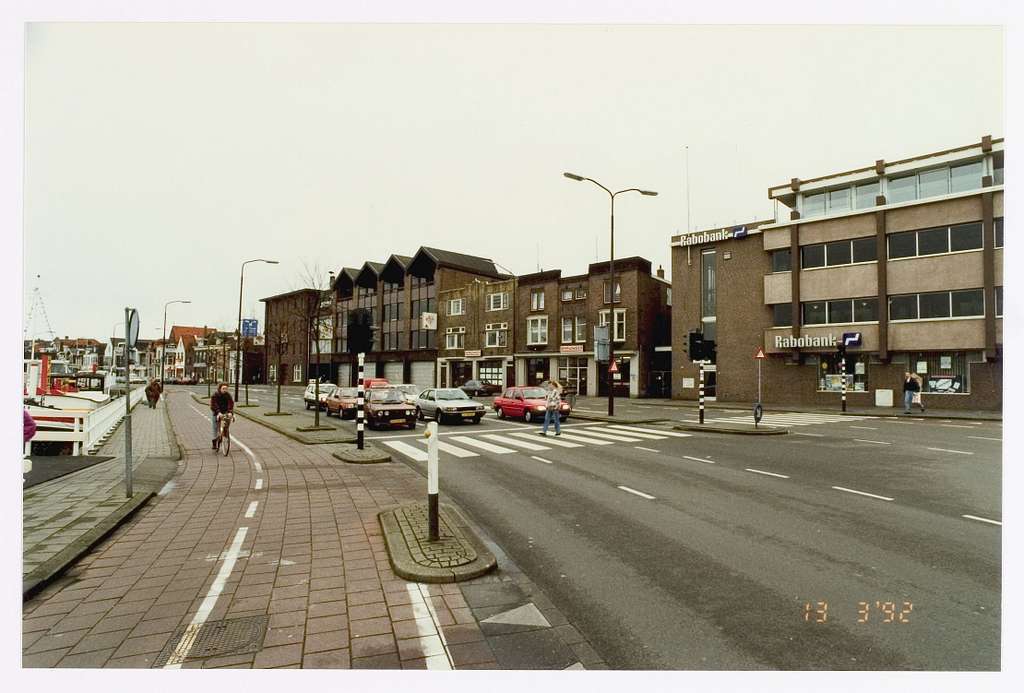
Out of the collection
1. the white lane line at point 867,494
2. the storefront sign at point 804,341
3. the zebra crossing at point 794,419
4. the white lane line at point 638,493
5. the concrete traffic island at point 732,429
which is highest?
the storefront sign at point 804,341

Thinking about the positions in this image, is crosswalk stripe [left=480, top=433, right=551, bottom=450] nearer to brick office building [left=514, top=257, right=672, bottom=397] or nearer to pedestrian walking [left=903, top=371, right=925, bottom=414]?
pedestrian walking [left=903, top=371, right=925, bottom=414]

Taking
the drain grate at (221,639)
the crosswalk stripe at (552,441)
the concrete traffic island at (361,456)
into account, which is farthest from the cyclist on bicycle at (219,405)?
the drain grate at (221,639)

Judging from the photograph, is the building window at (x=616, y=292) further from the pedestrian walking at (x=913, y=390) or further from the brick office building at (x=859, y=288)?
the pedestrian walking at (x=913, y=390)

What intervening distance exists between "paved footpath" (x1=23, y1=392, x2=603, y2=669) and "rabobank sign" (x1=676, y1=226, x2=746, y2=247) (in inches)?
1341

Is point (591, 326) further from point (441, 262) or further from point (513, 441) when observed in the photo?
point (513, 441)

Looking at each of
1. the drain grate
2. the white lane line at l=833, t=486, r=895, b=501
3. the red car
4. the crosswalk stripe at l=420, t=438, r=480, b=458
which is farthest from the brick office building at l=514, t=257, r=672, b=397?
the drain grate

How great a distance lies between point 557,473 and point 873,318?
2676cm

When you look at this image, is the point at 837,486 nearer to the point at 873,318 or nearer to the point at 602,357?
the point at 602,357

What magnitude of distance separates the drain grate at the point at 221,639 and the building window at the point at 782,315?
34.1 metres

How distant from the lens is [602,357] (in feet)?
86.2

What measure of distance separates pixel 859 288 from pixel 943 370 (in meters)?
5.74

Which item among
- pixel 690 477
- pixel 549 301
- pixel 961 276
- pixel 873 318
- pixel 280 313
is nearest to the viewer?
pixel 690 477

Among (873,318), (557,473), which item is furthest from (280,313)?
(557,473)

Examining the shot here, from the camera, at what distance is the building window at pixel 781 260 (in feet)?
108
